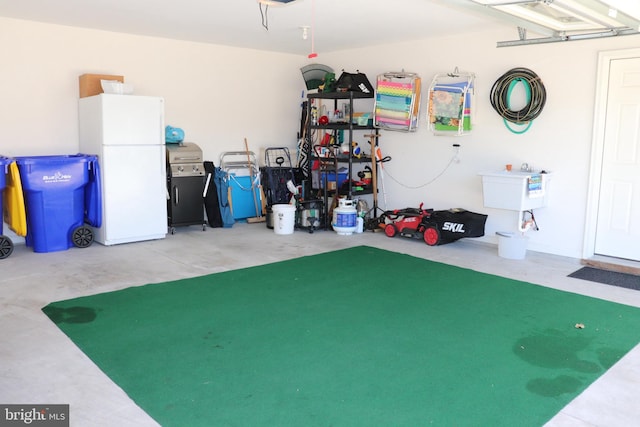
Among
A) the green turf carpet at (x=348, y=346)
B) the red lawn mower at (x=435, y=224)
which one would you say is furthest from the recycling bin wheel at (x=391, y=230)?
the green turf carpet at (x=348, y=346)

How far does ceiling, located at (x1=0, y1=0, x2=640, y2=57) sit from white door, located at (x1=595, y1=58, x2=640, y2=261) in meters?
1.27

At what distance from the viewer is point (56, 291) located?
4.76 meters

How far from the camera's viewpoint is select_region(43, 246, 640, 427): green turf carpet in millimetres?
2863

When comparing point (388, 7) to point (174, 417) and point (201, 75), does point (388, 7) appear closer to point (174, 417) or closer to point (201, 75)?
point (201, 75)

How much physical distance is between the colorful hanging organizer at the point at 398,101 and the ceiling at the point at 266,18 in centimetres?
55

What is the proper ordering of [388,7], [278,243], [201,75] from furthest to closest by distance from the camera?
[201,75] < [278,243] < [388,7]

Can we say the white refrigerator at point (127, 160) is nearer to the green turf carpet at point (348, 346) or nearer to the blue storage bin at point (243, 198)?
the blue storage bin at point (243, 198)

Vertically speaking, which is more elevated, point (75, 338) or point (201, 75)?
point (201, 75)

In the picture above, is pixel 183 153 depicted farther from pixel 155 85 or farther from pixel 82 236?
pixel 82 236

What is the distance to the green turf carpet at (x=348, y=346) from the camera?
286 cm

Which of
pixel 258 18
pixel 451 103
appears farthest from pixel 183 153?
pixel 451 103

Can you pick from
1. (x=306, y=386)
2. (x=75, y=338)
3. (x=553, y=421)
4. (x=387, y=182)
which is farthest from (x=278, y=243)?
(x=553, y=421)

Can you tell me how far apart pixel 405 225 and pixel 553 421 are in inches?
179

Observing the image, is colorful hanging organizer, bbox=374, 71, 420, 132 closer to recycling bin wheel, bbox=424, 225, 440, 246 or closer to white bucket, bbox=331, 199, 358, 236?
white bucket, bbox=331, 199, 358, 236
